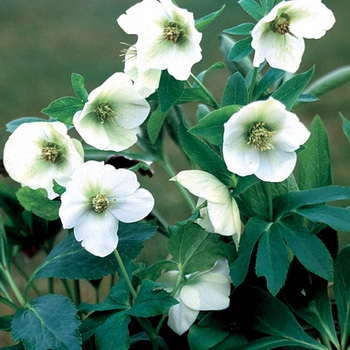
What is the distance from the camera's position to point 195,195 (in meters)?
0.53

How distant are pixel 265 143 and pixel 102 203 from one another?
13cm

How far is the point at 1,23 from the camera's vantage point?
3.27 m

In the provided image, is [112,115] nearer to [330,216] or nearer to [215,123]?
[215,123]

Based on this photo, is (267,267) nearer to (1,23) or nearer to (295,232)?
(295,232)

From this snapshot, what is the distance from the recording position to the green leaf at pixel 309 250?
52 centimetres

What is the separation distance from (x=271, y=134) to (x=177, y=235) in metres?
0.12

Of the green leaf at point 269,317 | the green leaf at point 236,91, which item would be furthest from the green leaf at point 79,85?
the green leaf at point 269,317

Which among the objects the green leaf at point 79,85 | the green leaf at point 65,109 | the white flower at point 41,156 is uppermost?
the green leaf at point 79,85

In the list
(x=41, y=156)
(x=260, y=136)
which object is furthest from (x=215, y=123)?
(x=41, y=156)

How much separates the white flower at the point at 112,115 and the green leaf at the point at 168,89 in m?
0.02

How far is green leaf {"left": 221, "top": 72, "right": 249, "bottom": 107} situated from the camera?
20.4 inches

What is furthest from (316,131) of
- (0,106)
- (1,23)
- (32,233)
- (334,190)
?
(1,23)

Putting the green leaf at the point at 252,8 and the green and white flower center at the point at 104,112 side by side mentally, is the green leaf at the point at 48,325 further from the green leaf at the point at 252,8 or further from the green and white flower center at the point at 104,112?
the green leaf at the point at 252,8

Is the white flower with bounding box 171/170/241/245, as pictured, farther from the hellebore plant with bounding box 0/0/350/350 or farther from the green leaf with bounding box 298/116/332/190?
the green leaf with bounding box 298/116/332/190
